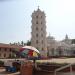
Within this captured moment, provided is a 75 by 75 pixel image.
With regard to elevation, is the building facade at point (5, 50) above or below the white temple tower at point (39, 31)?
below

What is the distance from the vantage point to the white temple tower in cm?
7275

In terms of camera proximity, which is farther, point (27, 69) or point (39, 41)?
point (39, 41)

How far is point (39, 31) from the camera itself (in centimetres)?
7262

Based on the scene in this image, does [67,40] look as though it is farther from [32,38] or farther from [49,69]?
[49,69]

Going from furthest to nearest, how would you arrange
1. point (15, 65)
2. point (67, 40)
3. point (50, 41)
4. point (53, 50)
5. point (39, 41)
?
point (67, 40) < point (50, 41) < point (53, 50) < point (39, 41) < point (15, 65)

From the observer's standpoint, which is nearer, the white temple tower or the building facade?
the building facade

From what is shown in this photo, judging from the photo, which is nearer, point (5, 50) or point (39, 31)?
point (5, 50)

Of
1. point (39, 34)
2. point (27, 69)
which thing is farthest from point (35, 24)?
point (27, 69)

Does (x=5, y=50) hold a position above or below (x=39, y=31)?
below

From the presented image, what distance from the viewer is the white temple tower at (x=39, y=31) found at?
239ft

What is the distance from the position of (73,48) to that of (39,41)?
18275 mm

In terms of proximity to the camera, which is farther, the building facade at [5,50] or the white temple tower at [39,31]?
the white temple tower at [39,31]

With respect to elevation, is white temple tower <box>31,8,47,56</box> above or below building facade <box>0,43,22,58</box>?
above

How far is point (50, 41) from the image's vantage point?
89.5 meters
